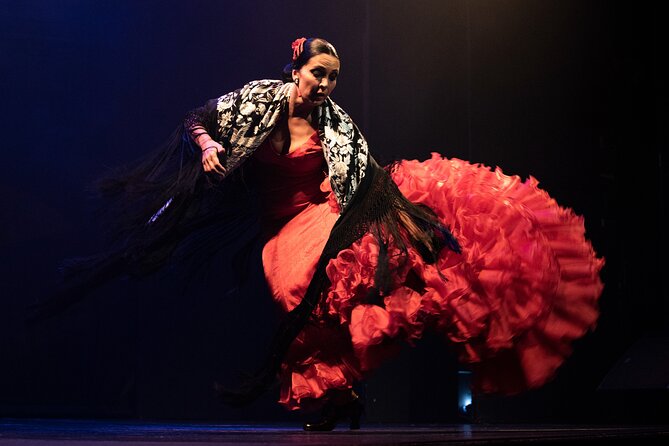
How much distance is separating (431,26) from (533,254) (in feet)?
5.25

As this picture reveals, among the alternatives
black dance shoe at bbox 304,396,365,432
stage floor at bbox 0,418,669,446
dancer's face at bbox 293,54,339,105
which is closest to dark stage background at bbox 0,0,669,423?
stage floor at bbox 0,418,669,446

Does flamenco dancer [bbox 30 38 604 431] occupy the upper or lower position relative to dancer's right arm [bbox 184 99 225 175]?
lower

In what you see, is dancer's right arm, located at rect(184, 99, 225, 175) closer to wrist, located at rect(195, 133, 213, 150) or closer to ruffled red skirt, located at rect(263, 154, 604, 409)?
wrist, located at rect(195, 133, 213, 150)

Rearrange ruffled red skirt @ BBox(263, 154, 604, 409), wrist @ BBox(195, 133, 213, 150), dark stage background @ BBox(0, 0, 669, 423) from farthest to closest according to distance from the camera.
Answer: dark stage background @ BBox(0, 0, 669, 423), wrist @ BBox(195, 133, 213, 150), ruffled red skirt @ BBox(263, 154, 604, 409)

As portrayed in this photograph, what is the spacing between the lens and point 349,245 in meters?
2.61

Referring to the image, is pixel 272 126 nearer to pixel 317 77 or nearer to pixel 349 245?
pixel 317 77

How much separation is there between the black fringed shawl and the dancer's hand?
85 millimetres

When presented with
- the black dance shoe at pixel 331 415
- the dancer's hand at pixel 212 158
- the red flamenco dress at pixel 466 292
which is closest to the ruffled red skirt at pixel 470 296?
the red flamenco dress at pixel 466 292

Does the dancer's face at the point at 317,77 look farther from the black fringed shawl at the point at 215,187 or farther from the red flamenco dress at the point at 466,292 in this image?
the red flamenco dress at the point at 466,292

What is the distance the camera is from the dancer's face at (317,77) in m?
2.72

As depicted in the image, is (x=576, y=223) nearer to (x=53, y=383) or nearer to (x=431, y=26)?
(x=431, y=26)

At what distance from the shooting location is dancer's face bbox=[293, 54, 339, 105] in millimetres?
2721

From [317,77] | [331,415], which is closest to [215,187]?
[317,77]

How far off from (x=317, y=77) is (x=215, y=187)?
18.9 inches
